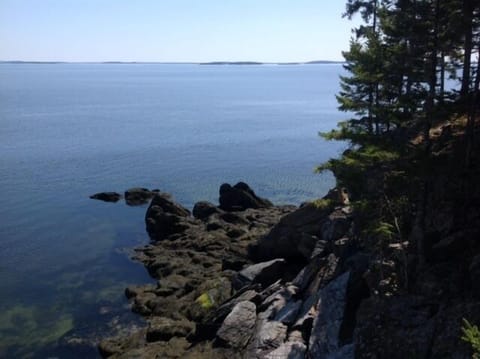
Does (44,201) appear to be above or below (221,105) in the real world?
below

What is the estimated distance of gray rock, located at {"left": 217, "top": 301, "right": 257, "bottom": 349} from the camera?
71.4 ft

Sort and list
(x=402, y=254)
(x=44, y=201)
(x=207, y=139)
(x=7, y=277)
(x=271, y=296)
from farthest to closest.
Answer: (x=207, y=139)
(x=44, y=201)
(x=7, y=277)
(x=271, y=296)
(x=402, y=254)

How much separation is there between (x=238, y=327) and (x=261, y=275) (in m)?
6.47

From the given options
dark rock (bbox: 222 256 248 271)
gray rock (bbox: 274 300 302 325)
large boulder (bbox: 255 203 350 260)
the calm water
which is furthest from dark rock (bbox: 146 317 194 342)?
dark rock (bbox: 222 256 248 271)

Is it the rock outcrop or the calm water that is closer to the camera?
the calm water

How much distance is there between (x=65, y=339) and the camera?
2666 centimetres

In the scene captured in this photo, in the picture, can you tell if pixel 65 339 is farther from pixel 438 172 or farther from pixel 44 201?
pixel 44 201

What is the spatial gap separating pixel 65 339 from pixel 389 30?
76.7ft

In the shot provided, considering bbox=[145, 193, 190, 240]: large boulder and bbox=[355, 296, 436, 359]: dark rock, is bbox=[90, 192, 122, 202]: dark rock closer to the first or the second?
bbox=[145, 193, 190, 240]: large boulder

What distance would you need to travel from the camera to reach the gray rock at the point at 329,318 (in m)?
18.1

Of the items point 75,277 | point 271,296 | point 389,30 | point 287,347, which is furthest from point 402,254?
point 75,277

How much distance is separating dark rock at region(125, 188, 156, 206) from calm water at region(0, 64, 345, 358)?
1675 mm

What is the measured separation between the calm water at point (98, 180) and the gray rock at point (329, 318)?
41.6 ft

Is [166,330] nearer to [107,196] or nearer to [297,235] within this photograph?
[297,235]
